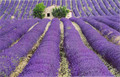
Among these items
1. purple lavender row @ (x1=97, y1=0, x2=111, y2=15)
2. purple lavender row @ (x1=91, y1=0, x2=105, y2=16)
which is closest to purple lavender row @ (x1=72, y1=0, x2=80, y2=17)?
purple lavender row @ (x1=91, y1=0, x2=105, y2=16)

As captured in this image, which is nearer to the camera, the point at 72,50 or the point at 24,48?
the point at 72,50

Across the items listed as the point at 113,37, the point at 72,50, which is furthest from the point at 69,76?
the point at 113,37

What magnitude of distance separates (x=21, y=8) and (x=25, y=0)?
8.27 m

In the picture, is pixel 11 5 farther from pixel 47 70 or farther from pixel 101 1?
pixel 47 70

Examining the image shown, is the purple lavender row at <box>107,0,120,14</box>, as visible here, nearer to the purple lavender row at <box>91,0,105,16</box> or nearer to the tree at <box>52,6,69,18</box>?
the purple lavender row at <box>91,0,105,16</box>

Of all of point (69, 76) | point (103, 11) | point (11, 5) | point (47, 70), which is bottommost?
point (69, 76)

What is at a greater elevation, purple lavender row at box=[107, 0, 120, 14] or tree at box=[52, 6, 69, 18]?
purple lavender row at box=[107, 0, 120, 14]

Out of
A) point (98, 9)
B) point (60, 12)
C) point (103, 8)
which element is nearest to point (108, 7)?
point (103, 8)

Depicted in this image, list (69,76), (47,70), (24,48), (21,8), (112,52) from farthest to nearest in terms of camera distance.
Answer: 1. (21,8)
2. (24,48)
3. (112,52)
4. (69,76)
5. (47,70)

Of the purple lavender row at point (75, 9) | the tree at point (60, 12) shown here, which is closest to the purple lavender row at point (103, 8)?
the purple lavender row at point (75, 9)

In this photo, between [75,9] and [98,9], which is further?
[75,9]

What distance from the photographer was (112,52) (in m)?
7.29

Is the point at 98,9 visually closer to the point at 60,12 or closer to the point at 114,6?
the point at 114,6

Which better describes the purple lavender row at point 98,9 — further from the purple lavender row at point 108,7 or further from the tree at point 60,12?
the tree at point 60,12
